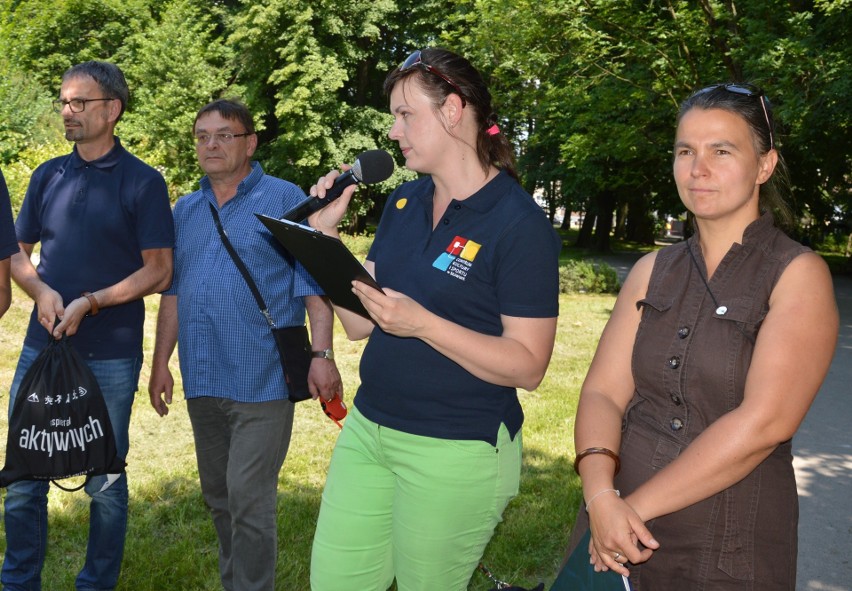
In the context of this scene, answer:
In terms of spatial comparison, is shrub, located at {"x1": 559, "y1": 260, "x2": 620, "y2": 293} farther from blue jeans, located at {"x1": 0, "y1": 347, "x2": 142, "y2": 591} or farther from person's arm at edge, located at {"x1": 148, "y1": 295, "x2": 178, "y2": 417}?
blue jeans, located at {"x1": 0, "y1": 347, "x2": 142, "y2": 591}

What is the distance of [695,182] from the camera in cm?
233

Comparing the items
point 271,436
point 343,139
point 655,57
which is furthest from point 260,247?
point 343,139

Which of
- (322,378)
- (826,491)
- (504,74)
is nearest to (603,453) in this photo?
(322,378)

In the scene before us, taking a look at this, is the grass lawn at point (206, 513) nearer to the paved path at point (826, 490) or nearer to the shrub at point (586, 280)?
the paved path at point (826, 490)

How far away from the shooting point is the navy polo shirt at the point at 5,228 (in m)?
3.35

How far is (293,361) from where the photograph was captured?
406 centimetres

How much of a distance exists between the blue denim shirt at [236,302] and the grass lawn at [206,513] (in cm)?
128

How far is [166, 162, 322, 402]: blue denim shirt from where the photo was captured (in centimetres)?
402

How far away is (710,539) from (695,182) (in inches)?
37.7

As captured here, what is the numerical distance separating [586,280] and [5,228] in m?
18.2

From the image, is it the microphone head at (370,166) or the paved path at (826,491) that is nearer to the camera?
the microphone head at (370,166)

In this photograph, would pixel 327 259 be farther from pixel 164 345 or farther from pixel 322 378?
pixel 164 345

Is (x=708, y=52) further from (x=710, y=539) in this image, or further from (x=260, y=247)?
(x=710, y=539)

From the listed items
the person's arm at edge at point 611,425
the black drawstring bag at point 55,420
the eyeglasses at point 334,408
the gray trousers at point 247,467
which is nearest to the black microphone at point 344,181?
the person's arm at edge at point 611,425
